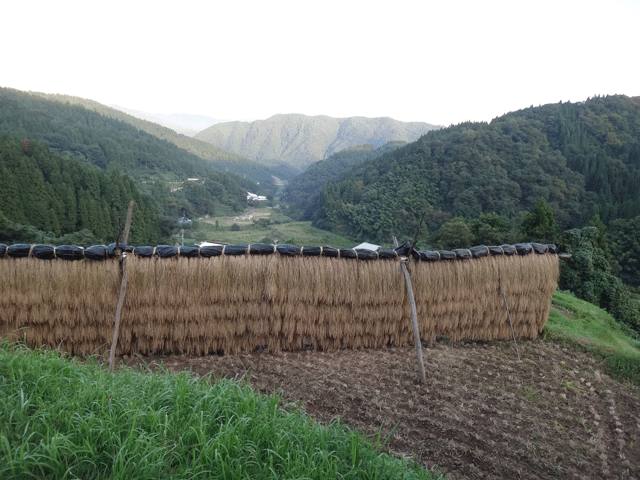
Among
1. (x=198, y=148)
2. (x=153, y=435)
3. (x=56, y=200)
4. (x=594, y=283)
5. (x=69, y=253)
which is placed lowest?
(x=594, y=283)

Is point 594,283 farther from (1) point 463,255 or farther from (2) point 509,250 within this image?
(1) point 463,255

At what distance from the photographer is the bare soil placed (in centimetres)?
351

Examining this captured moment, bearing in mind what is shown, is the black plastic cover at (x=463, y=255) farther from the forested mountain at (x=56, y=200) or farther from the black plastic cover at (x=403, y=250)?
the forested mountain at (x=56, y=200)

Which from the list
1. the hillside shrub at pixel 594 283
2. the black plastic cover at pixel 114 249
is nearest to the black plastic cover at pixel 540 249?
the black plastic cover at pixel 114 249

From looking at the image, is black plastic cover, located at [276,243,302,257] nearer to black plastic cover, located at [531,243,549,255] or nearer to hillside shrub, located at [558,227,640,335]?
black plastic cover, located at [531,243,549,255]

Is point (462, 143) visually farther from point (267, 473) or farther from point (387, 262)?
point (267, 473)

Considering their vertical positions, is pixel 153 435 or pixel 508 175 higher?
pixel 508 175

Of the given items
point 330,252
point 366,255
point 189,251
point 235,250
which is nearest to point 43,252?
point 189,251

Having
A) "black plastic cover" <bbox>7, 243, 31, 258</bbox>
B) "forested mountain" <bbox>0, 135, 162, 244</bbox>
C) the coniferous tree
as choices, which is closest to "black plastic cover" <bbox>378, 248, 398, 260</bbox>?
"black plastic cover" <bbox>7, 243, 31, 258</bbox>

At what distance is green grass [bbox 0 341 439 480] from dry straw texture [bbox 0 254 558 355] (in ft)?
8.36

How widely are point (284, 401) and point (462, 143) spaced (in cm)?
6419

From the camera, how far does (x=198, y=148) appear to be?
129 meters

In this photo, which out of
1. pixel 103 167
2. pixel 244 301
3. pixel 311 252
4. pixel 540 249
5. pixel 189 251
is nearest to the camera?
pixel 189 251

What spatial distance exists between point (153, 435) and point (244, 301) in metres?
3.35
